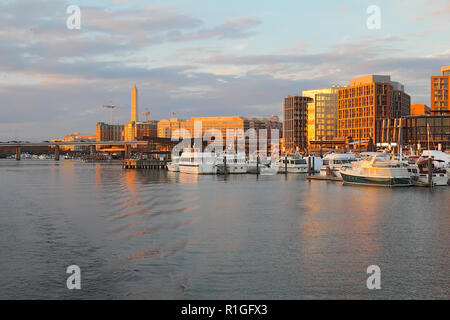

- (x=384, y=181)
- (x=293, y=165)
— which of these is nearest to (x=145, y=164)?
(x=293, y=165)

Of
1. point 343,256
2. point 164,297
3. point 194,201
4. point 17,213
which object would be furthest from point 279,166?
point 164,297

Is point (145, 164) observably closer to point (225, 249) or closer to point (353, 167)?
point (353, 167)

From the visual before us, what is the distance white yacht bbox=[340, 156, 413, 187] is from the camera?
7138cm

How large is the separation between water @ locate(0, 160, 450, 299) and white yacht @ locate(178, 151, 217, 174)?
63067 millimetres

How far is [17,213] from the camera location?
46906 millimetres

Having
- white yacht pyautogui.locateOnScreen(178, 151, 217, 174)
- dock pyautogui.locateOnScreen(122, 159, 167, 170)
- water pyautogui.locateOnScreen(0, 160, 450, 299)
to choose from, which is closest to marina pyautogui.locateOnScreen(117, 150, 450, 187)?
white yacht pyautogui.locateOnScreen(178, 151, 217, 174)

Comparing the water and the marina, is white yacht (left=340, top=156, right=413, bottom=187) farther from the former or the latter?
the water

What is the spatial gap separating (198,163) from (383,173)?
55742mm

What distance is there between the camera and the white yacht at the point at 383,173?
234 ft

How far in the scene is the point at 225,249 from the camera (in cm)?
3022

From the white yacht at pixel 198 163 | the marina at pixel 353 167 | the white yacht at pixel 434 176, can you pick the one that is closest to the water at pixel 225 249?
the marina at pixel 353 167

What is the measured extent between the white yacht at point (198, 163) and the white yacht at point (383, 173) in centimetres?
4759

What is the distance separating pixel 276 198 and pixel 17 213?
93.7 feet
